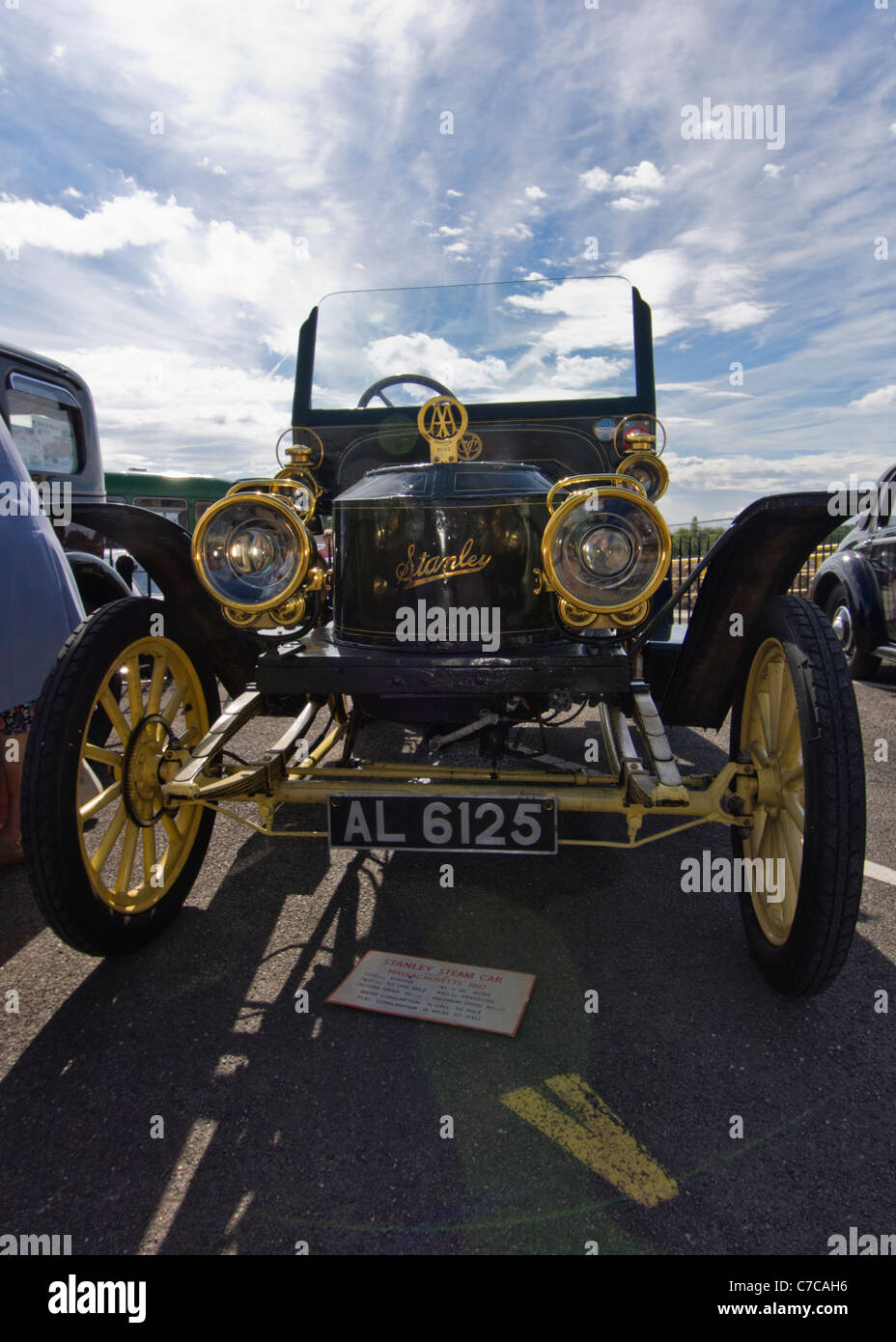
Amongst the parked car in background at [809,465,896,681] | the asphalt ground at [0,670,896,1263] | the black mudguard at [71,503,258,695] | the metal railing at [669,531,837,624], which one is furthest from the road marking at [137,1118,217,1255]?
the parked car in background at [809,465,896,681]

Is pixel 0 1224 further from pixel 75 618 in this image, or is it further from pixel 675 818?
pixel 675 818

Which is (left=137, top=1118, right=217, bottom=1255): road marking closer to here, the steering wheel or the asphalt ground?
the asphalt ground

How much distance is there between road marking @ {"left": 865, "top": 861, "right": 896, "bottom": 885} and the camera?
278cm

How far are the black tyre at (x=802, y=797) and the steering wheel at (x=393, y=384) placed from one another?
8.67 ft

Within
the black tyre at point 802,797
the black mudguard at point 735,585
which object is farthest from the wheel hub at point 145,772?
the black tyre at point 802,797

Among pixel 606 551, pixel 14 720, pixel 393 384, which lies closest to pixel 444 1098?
pixel 606 551

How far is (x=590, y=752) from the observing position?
13.4ft

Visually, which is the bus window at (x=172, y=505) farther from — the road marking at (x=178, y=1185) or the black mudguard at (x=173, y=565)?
the road marking at (x=178, y=1185)

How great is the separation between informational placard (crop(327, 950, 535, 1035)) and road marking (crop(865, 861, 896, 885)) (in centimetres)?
151

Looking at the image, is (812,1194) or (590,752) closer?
(812,1194)

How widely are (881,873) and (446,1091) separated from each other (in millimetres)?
2011

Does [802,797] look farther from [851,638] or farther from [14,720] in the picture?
[851,638]

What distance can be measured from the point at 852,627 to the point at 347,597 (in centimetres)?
533
